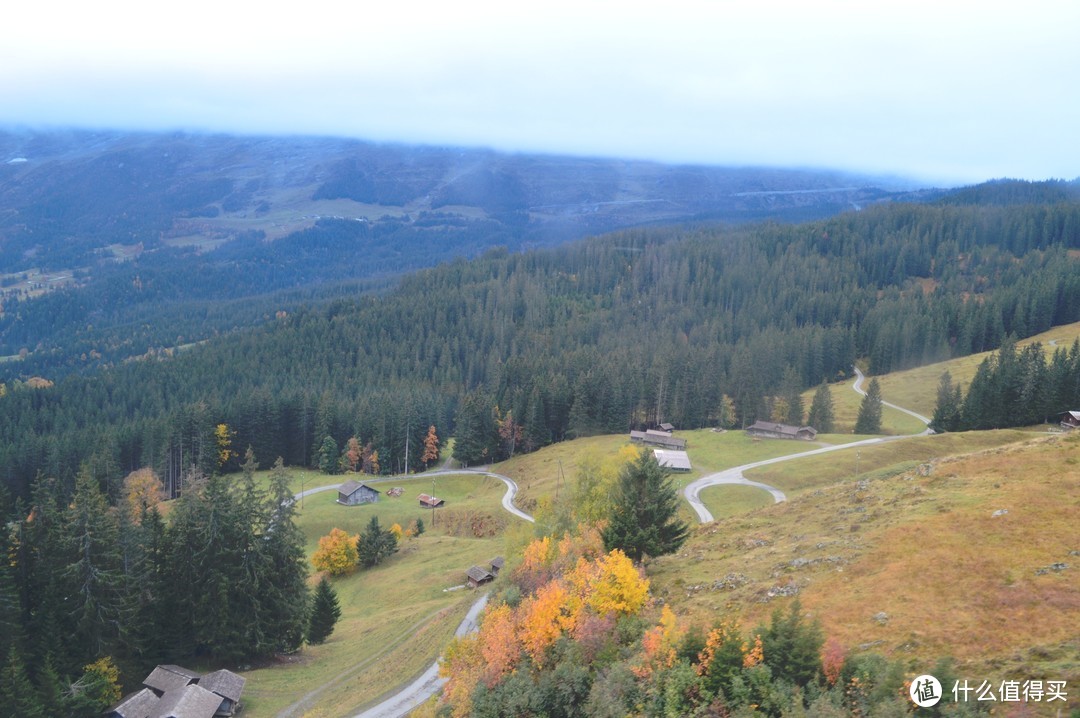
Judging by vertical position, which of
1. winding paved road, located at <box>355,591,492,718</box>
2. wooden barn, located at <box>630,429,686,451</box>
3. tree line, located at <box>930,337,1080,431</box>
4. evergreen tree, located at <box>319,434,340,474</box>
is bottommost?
evergreen tree, located at <box>319,434,340,474</box>

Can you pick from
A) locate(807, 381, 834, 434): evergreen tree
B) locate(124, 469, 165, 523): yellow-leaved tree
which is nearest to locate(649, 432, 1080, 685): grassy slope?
locate(807, 381, 834, 434): evergreen tree

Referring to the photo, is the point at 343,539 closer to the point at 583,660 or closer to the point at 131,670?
the point at 131,670

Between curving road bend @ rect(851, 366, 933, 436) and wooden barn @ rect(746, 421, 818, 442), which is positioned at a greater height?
wooden barn @ rect(746, 421, 818, 442)

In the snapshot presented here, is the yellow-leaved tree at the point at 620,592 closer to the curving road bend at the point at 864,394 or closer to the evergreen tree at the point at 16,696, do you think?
the evergreen tree at the point at 16,696

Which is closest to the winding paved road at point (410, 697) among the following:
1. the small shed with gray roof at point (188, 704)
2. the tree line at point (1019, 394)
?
the small shed with gray roof at point (188, 704)

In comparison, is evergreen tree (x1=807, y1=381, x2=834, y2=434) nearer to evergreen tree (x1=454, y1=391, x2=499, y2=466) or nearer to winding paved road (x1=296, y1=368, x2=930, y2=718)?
winding paved road (x1=296, y1=368, x2=930, y2=718)
